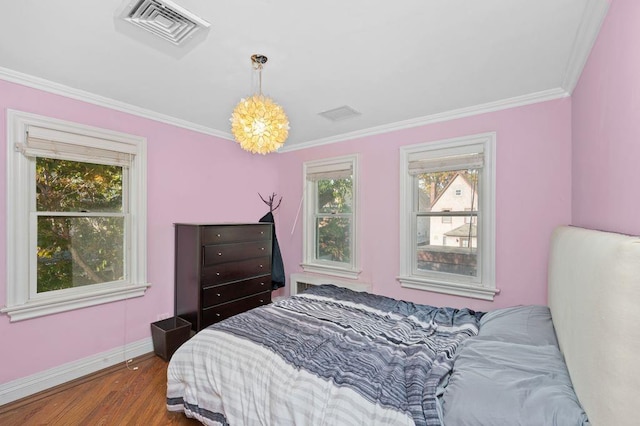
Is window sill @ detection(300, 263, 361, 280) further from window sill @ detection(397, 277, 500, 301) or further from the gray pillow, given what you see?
the gray pillow

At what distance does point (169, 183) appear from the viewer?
3105 millimetres

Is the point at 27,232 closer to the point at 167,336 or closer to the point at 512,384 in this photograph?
the point at 167,336

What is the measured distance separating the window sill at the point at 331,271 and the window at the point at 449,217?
2.05ft

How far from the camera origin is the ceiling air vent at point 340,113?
2.84m

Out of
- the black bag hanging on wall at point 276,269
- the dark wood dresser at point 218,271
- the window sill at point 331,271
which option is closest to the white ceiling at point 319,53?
the dark wood dresser at point 218,271

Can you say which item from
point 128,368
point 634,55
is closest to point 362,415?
point 634,55

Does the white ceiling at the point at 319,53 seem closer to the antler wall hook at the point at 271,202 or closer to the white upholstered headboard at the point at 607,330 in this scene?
the white upholstered headboard at the point at 607,330

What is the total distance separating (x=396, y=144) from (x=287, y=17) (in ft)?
6.64

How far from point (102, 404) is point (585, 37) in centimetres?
402

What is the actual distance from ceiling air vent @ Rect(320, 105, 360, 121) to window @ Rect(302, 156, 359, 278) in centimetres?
64

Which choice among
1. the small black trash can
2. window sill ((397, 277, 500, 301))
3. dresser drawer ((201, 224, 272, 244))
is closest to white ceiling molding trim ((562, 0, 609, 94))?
window sill ((397, 277, 500, 301))

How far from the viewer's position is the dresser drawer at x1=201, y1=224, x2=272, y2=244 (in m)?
2.94

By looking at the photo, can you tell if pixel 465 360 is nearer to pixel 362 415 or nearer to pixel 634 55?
pixel 362 415

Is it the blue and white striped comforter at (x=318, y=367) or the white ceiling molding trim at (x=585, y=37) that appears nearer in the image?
the blue and white striped comforter at (x=318, y=367)
